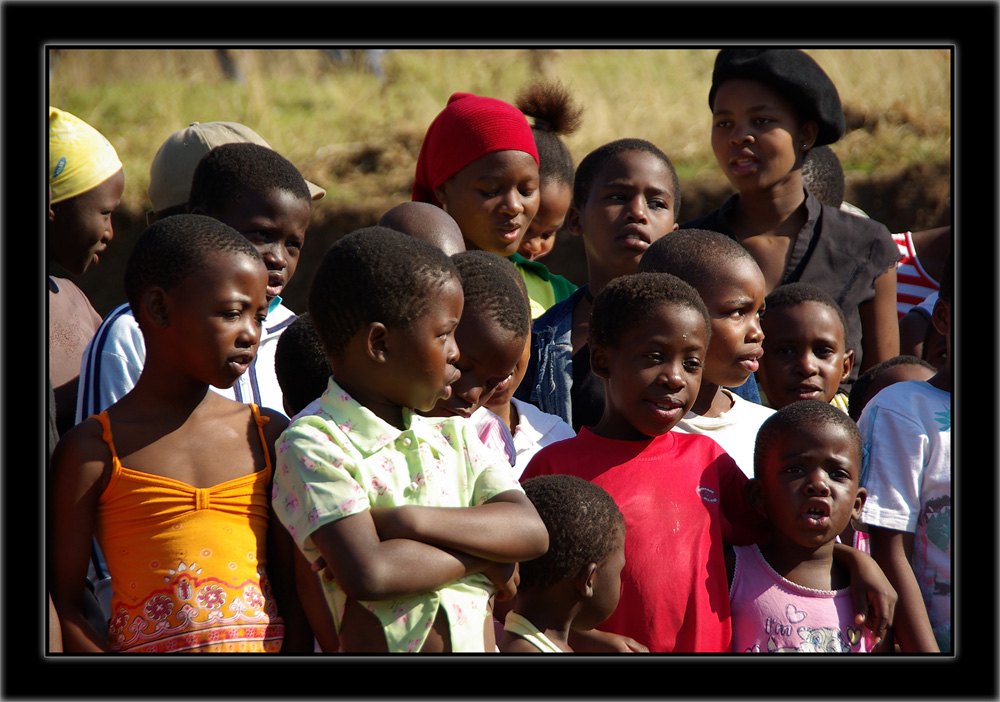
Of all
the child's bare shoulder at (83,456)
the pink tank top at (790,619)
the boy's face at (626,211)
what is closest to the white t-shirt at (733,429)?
the pink tank top at (790,619)

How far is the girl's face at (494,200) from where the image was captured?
14.0 ft

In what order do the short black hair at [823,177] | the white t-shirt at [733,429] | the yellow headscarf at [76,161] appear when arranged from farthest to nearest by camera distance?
the short black hair at [823,177] → the yellow headscarf at [76,161] → the white t-shirt at [733,429]

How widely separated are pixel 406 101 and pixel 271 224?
23.6ft

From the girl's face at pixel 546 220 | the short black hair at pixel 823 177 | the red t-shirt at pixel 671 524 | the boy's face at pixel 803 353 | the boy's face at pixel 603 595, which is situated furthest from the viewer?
the short black hair at pixel 823 177

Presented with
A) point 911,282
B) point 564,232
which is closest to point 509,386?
point 911,282

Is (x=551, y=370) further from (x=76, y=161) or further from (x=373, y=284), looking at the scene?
(x=76, y=161)

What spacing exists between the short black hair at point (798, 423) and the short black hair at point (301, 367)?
1207 mm

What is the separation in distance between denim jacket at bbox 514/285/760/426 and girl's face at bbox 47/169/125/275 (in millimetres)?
1516

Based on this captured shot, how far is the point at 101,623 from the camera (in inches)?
93.5

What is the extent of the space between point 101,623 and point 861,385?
275 centimetres

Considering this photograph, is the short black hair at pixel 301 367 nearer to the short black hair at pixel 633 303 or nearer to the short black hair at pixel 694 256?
the short black hair at pixel 633 303

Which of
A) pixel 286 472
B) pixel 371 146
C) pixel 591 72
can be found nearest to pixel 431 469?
pixel 286 472

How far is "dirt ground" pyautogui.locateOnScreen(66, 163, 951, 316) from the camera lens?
7941 millimetres

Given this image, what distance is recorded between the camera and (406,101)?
10312 millimetres
